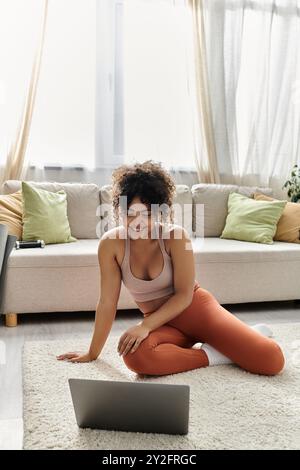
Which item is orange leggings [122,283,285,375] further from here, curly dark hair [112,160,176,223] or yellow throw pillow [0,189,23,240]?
yellow throw pillow [0,189,23,240]

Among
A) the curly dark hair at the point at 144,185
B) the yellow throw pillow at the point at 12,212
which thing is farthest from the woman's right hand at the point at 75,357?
the yellow throw pillow at the point at 12,212

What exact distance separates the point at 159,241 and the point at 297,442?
891 millimetres

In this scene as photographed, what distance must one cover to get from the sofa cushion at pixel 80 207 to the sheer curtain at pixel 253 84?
127cm

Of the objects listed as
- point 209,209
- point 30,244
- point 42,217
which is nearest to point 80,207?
point 42,217

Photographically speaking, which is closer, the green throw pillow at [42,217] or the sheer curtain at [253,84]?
the green throw pillow at [42,217]

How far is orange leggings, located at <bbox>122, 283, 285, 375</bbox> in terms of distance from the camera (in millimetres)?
1839

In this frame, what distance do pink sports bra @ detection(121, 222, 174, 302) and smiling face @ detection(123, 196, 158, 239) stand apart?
0.05m

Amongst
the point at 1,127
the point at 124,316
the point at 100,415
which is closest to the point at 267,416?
the point at 100,415

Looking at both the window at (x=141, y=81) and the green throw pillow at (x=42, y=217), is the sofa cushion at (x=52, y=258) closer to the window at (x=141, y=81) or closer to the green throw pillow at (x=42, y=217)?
the green throw pillow at (x=42, y=217)

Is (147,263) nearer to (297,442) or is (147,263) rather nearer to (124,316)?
(297,442)

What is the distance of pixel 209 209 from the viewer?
3801 mm

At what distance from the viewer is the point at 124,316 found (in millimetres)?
3021

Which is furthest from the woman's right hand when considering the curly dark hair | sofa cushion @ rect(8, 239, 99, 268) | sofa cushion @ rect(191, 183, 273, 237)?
sofa cushion @ rect(191, 183, 273, 237)

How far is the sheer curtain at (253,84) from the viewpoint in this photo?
4105 millimetres
